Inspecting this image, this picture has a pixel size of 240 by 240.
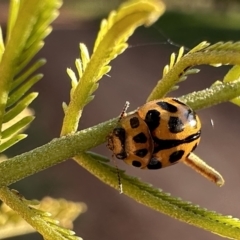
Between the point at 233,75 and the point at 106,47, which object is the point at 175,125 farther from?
the point at 106,47

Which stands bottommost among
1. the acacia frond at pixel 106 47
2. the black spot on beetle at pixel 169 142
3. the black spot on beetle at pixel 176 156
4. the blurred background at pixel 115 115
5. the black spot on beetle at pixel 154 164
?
the acacia frond at pixel 106 47

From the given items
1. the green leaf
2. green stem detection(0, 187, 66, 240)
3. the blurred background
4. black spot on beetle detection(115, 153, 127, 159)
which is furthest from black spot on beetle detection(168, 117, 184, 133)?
the blurred background

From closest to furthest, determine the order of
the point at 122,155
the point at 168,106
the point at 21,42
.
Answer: the point at 21,42 → the point at 168,106 → the point at 122,155

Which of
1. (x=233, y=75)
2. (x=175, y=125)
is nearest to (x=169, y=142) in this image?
(x=175, y=125)

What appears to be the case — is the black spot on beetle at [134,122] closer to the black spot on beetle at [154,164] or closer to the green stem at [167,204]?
the black spot on beetle at [154,164]

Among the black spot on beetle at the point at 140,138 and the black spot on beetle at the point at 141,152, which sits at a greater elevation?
the black spot on beetle at the point at 140,138

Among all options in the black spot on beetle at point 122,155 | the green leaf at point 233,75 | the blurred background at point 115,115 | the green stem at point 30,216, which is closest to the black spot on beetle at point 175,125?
the black spot on beetle at point 122,155

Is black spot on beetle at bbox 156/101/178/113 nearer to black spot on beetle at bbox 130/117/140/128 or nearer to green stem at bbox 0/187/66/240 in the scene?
black spot on beetle at bbox 130/117/140/128
